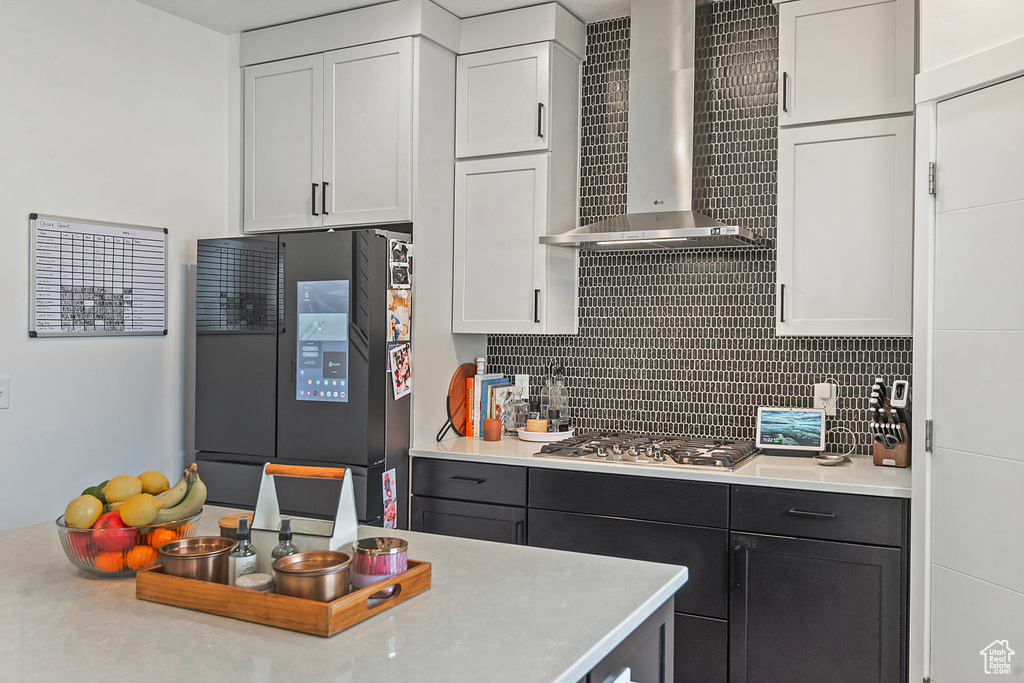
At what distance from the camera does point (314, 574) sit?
1228 millimetres

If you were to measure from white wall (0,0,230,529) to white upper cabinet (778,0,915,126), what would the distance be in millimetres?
2479

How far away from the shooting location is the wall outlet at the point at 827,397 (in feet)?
10.2

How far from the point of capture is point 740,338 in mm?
3332

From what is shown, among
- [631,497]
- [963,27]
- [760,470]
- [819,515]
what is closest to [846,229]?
[963,27]

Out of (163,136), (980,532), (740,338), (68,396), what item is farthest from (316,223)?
(980,532)

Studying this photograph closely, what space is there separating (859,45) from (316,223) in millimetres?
2253

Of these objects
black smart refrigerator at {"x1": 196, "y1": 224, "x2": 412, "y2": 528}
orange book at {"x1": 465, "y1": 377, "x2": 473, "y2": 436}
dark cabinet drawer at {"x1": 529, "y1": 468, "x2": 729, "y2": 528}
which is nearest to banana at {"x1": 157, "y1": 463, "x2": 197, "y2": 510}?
black smart refrigerator at {"x1": 196, "y1": 224, "x2": 412, "y2": 528}

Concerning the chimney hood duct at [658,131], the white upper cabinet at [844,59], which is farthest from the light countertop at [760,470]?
the white upper cabinet at [844,59]

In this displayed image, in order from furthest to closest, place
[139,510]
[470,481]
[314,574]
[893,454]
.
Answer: [470,481] → [893,454] → [139,510] → [314,574]

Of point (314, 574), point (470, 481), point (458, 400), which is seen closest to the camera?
point (314, 574)

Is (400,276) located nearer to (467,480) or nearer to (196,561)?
(467,480)

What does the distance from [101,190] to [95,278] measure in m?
0.35

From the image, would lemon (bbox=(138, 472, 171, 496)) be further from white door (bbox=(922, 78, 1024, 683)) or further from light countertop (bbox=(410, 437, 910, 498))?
white door (bbox=(922, 78, 1024, 683))

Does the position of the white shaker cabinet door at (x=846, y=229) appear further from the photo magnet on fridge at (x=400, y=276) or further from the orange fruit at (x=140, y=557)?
the orange fruit at (x=140, y=557)
